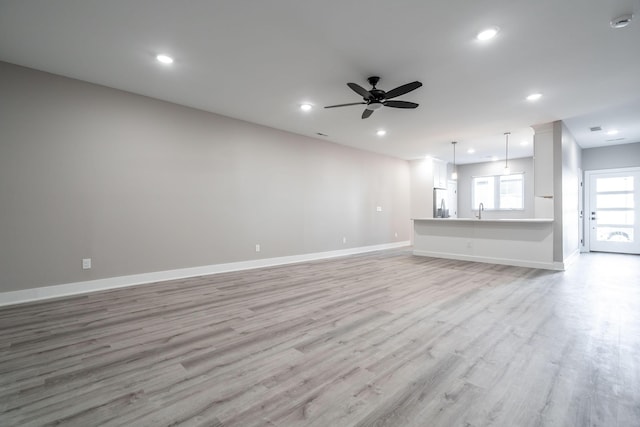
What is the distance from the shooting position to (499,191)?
32.1 ft

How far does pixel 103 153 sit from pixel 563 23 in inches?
223

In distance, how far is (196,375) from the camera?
6.33 ft

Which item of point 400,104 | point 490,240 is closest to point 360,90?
point 400,104

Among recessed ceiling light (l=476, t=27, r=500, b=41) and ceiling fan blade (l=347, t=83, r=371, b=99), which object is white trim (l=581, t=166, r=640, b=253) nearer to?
recessed ceiling light (l=476, t=27, r=500, b=41)

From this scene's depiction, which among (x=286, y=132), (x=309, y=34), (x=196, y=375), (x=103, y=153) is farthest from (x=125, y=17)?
(x=286, y=132)

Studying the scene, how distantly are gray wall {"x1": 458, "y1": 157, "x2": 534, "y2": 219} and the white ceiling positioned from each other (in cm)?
410

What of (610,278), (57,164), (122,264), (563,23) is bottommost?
(610,278)

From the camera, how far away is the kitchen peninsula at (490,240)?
17.9 ft

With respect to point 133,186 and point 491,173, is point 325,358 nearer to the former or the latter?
point 133,186

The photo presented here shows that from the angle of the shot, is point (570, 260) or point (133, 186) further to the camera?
point (570, 260)

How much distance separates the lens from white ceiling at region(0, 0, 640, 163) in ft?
8.29

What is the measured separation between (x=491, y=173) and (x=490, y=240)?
4932 mm

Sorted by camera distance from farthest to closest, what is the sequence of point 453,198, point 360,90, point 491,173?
1. point 453,198
2. point 491,173
3. point 360,90

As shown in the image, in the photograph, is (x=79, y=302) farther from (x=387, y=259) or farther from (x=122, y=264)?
(x=387, y=259)
